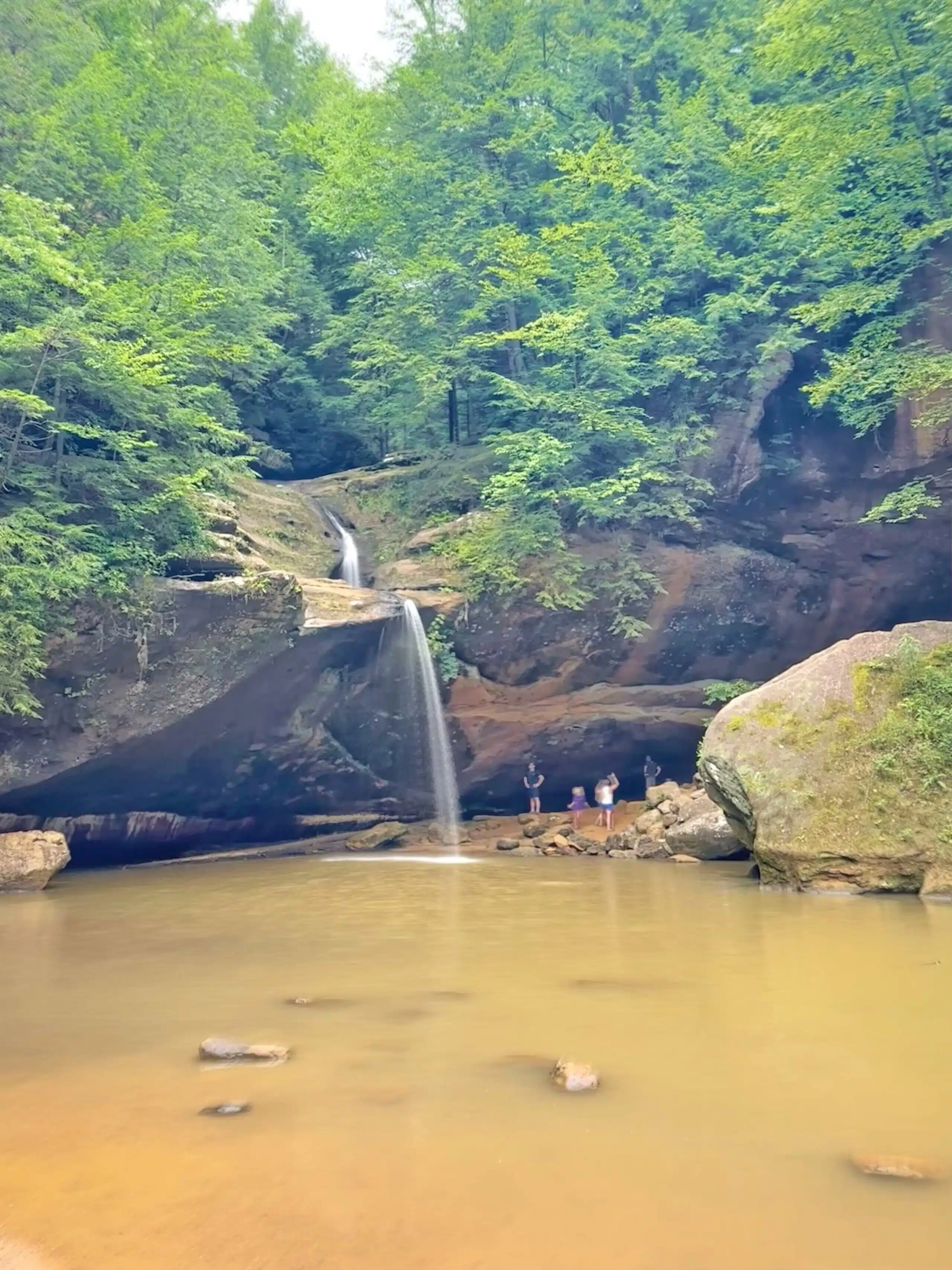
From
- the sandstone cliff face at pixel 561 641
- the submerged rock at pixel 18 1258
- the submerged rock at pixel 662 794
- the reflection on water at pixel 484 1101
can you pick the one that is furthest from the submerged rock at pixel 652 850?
the submerged rock at pixel 18 1258

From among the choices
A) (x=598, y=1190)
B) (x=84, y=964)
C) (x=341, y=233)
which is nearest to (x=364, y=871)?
(x=84, y=964)

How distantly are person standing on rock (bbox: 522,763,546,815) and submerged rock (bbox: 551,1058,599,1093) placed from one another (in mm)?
17131

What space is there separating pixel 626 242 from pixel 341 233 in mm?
9752

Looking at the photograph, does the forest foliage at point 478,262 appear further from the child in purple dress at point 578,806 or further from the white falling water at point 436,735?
the child in purple dress at point 578,806

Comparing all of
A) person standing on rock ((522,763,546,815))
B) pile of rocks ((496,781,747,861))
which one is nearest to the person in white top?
pile of rocks ((496,781,747,861))

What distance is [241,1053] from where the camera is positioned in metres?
5.17

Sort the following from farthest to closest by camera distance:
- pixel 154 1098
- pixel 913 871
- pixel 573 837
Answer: pixel 573 837 < pixel 913 871 < pixel 154 1098

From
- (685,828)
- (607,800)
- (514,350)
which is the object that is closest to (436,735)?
(607,800)

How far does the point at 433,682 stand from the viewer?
794 inches

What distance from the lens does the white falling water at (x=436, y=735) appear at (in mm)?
19688

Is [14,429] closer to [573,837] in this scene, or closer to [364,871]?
[364,871]

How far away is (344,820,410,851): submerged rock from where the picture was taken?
20609mm

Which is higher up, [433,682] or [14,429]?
[14,429]

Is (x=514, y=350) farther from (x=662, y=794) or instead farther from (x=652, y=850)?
(x=652, y=850)
